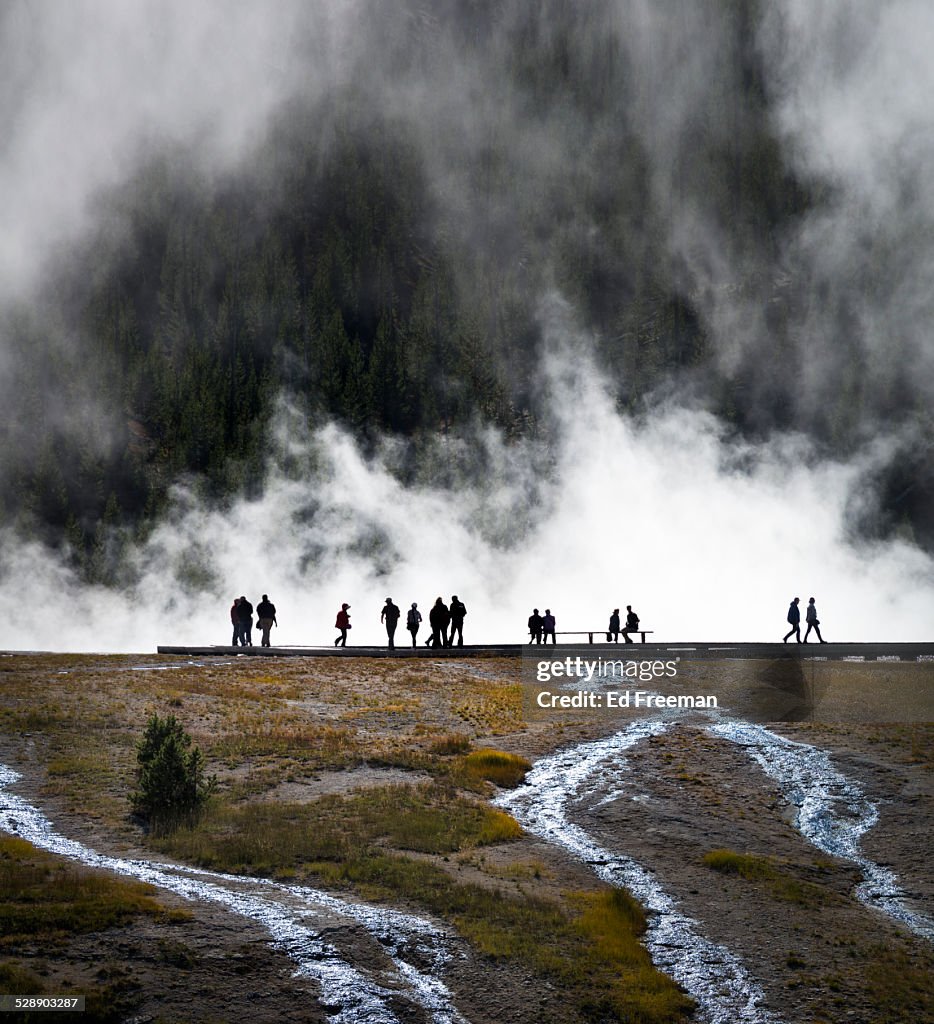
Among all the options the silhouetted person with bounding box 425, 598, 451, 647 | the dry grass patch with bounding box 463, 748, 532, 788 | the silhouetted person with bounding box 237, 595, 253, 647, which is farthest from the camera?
the silhouetted person with bounding box 237, 595, 253, 647

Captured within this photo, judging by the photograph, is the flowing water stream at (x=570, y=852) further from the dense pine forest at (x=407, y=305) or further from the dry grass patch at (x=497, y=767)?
the dense pine forest at (x=407, y=305)

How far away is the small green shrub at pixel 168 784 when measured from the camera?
21.5 meters

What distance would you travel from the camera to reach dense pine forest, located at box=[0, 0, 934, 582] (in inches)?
5290

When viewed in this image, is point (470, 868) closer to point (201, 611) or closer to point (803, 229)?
point (201, 611)

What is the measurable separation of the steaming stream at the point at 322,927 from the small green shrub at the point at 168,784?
202cm

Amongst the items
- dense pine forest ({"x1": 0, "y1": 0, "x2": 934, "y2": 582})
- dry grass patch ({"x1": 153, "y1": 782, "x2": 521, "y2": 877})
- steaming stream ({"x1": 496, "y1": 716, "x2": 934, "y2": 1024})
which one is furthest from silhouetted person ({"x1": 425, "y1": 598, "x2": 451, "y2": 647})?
dense pine forest ({"x1": 0, "y1": 0, "x2": 934, "y2": 582})

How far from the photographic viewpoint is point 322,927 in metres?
16.0

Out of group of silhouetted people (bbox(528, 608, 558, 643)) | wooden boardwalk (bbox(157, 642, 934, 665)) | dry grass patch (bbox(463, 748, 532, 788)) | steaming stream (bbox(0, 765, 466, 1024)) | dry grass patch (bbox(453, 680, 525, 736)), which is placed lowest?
steaming stream (bbox(0, 765, 466, 1024))

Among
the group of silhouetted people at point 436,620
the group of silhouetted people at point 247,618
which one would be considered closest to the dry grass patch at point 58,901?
the group of silhouetted people at point 436,620

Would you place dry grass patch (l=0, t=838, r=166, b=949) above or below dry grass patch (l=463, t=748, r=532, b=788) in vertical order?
below

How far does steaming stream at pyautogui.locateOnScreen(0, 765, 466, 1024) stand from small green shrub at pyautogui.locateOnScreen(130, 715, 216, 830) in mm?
2018

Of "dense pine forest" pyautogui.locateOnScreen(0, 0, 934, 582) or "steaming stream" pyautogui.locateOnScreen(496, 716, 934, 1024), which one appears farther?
"dense pine forest" pyautogui.locateOnScreen(0, 0, 934, 582)

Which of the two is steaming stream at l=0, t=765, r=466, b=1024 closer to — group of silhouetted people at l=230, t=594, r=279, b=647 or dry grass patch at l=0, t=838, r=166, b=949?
dry grass patch at l=0, t=838, r=166, b=949

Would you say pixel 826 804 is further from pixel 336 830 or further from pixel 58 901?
pixel 58 901
